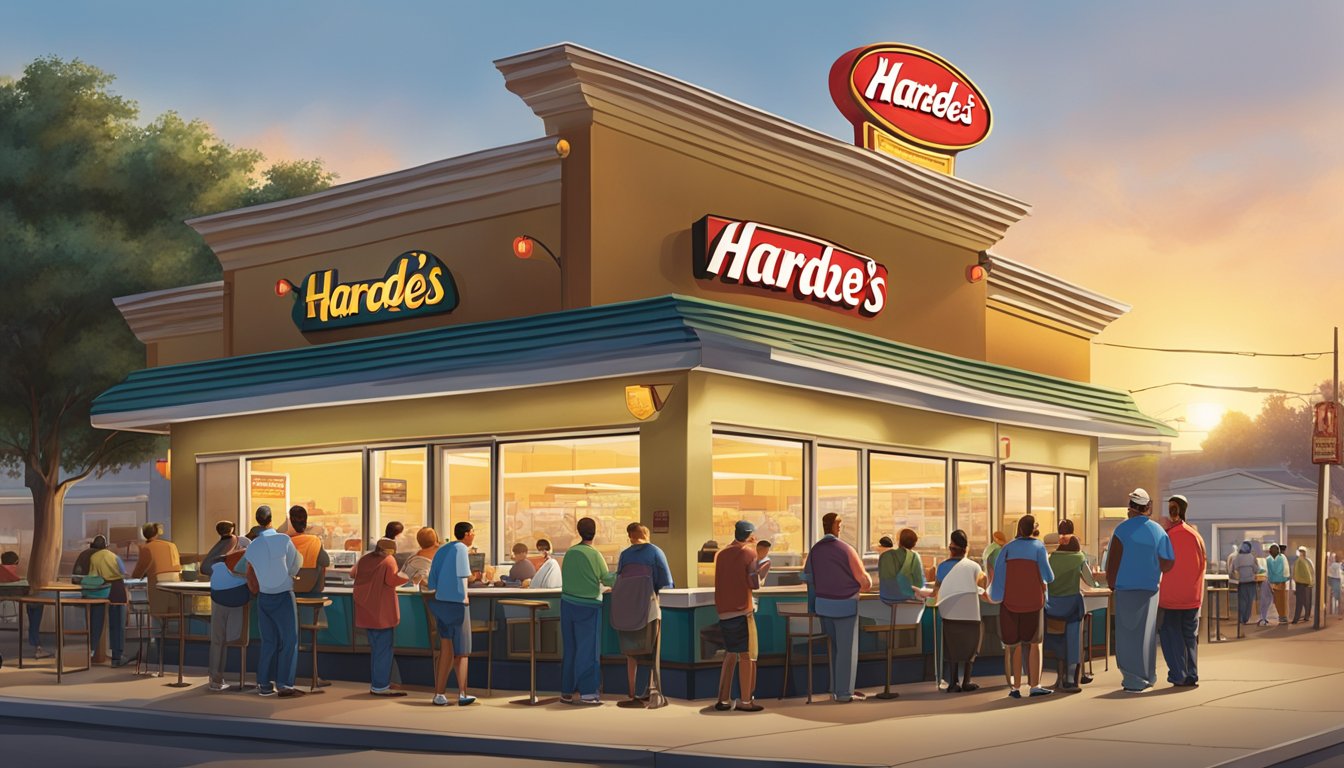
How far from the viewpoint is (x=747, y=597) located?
16516 millimetres

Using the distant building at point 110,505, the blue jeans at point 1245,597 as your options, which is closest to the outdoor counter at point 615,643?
the blue jeans at point 1245,597

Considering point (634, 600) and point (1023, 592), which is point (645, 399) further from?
point (1023, 592)

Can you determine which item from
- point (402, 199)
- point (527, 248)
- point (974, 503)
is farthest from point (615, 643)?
point (974, 503)

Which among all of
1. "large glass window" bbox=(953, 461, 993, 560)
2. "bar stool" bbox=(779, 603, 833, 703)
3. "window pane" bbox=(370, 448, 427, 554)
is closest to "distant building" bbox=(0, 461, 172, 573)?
"window pane" bbox=(370, 448, 427, 554)

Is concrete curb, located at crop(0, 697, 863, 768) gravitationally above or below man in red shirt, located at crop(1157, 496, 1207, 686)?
below

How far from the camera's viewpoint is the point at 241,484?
23562 millimetres

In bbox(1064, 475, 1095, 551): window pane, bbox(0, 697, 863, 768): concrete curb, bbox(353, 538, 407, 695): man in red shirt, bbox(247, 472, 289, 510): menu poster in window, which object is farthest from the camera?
bbox(1064, 475, 1095, 551): window pane

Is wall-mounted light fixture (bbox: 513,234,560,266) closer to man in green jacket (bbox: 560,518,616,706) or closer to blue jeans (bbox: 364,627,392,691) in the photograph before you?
man in green jacket (bbox: 560,518,616,706)

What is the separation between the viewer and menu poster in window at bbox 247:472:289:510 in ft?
76.0

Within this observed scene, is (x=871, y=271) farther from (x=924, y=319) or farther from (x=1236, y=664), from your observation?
(x=1236, y=664)

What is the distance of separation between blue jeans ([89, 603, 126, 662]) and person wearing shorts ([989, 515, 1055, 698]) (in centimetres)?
1170

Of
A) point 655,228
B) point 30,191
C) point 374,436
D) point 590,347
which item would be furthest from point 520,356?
point 30,191

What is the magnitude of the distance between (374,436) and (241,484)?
10.2 ft

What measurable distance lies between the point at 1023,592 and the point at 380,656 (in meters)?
7.01
